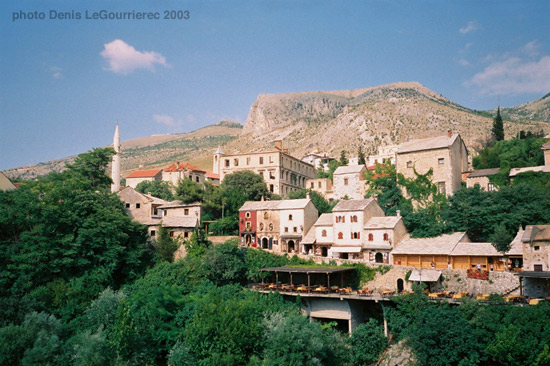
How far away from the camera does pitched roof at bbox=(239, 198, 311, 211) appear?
54812 mm

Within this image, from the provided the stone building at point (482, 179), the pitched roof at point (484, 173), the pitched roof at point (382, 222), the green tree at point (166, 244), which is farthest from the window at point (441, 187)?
the green tree at point (166, 244)

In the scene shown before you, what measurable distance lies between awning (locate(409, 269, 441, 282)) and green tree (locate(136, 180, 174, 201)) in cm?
4630

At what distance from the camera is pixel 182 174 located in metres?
86.9

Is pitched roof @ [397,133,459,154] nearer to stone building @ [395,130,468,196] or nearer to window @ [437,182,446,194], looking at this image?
stone building @ [395,130,468,196]

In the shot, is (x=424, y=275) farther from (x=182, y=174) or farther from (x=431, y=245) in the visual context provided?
(x=182, y=174)

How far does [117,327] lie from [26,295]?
12.1 m

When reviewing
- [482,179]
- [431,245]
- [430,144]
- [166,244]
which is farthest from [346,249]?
[482,179]

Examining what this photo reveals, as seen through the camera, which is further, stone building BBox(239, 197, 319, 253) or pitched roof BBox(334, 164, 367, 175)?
pitched roof BBox(334, 164, 367, 175)

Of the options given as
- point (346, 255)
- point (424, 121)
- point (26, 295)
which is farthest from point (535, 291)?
point (424, 121)

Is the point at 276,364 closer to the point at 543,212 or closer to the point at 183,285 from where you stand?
the point at 183,285

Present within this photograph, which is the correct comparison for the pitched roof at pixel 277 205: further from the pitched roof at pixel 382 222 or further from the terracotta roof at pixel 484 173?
the terracotta roof at pixel 484 173

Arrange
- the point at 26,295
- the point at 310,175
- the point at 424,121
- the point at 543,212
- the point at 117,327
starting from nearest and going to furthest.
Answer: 1. the point at 117,327
2. the point at 26,295
3. the point at 543,212
4. the point at 310,175
5. the point at 424,121

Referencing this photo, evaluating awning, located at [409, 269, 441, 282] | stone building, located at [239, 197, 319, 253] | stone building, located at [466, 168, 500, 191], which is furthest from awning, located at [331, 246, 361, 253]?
stone building, located at [466, 168, 500, 191]

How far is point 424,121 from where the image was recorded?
12275cm
